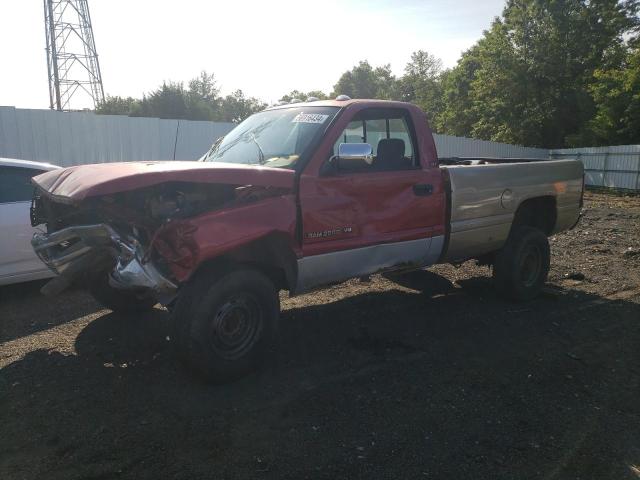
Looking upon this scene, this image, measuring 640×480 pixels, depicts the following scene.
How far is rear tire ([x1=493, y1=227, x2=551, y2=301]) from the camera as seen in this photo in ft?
19.8

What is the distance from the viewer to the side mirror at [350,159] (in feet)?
13.2

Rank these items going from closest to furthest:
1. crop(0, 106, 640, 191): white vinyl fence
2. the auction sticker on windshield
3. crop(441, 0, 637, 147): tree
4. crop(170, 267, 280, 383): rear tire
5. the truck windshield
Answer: crop(170, 267, 280, 383): rear tire < the truck windshield < the auction sticker on windshield < crop(0, 106, 640, 191): white vinyl fence < crop(441, 0, 637, 147): tree

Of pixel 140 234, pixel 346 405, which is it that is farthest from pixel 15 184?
pixel 346 405

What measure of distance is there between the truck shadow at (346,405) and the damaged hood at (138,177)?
4.70 feet

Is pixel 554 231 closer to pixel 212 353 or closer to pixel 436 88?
pixel 212 353

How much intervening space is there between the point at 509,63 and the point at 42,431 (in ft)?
108

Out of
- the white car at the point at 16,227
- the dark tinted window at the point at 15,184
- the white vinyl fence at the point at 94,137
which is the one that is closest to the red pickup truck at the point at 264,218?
the white car at the point at 16,227

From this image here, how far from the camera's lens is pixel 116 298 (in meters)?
5.18

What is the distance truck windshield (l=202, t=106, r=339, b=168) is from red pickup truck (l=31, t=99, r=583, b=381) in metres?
0.02

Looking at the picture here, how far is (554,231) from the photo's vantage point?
671 cm

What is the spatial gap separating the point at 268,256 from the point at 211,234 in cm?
71

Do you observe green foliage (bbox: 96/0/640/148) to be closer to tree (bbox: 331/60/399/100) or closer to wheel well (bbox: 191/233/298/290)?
wheel well (bbox: 191/233/298/290)

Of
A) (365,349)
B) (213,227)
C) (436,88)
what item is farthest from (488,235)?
(436,88)

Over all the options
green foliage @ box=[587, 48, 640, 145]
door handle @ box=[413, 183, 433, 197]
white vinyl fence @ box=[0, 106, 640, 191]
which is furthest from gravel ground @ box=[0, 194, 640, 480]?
green foliage @ box=[587, 48, 640, 145]
